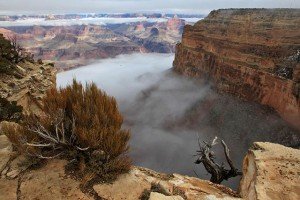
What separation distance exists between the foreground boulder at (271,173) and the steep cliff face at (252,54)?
76.5 ft

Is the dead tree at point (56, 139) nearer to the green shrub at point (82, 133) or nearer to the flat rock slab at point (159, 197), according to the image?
the green shrub at point (82, 133)

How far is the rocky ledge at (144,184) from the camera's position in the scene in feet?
25.1

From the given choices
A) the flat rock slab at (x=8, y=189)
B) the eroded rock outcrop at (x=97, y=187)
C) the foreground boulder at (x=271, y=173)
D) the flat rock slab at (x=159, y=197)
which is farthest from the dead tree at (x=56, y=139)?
the foreground boulder at (x=271, y=173)

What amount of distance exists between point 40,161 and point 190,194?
404cm

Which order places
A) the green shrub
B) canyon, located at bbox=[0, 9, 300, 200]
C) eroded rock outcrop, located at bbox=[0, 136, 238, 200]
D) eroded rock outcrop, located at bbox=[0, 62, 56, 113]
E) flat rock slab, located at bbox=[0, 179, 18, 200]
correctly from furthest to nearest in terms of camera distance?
eroded rock outcrop, located at bbox=[0, 62, 56, 113]
the green shrub
canyon, located at bbox=[0, 9, 300, 200]
eroded rock outcrop, located at bbox=[0, 136, 238, 200]
flat rock slab, located at bbox=[0, 179, 18, 200]

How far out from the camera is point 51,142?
9031 millimetres

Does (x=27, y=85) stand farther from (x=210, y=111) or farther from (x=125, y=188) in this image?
(x=210, y=111)

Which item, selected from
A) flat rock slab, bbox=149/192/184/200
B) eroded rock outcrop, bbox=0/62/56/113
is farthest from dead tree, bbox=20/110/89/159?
eroded rock outcrop, bbox=0/62/56/113

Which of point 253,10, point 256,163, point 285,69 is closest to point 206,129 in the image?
point 285,69

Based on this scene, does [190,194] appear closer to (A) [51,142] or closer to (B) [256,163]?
(B) [256,163]

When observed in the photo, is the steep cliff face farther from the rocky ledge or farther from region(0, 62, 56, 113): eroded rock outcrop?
the rocky ledge

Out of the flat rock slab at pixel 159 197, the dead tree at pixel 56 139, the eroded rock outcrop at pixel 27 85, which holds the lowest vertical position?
the eroded rock outcrop at pixel 27 85

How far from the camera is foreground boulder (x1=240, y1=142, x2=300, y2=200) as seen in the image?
26.8ft

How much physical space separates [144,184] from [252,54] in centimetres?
3656
